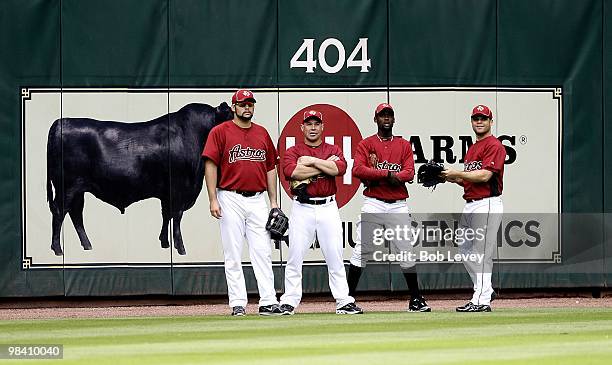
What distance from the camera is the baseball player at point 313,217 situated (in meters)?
11.4

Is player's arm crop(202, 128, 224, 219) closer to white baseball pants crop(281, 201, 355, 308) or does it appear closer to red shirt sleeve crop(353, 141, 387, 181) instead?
white baseball pants crop(281, 201, 355, 308)

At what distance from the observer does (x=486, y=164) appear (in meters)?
11.6

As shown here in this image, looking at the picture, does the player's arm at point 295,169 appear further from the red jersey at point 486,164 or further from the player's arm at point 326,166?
the red jersey at point 486,164

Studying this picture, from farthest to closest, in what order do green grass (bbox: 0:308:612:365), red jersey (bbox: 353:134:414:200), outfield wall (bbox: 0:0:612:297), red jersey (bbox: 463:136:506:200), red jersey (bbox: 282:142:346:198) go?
outfield wall (bbox: 0:0:612:297), red jersey (bbox: 353:134:414:200), red jersey (bbox: 463:136:506:200), red jersey (bbox: 282:142:346:198), green grass (bbox: 0:308:612:365)

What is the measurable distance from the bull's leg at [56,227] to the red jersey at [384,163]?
3.32 metres

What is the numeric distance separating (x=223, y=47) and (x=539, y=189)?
361 centimetres

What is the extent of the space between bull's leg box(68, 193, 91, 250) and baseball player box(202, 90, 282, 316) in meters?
2.43

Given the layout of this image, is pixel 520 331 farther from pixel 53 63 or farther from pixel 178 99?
pixel 53 63

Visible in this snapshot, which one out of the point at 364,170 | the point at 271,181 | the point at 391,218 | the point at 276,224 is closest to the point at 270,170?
the point at 271,181

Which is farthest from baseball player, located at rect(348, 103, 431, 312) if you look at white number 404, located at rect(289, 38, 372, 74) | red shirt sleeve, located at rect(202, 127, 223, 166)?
white number 404, located at rect(289, 38, 372, 74)

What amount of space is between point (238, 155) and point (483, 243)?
230cm

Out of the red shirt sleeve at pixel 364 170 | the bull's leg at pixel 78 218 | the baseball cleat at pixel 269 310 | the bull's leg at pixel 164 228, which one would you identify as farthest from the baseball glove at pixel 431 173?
the bull's leg at pixel 78 218

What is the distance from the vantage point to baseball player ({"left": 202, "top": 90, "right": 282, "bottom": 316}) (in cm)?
1139

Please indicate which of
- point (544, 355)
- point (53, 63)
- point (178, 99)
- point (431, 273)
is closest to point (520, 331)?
point (544, 355)
